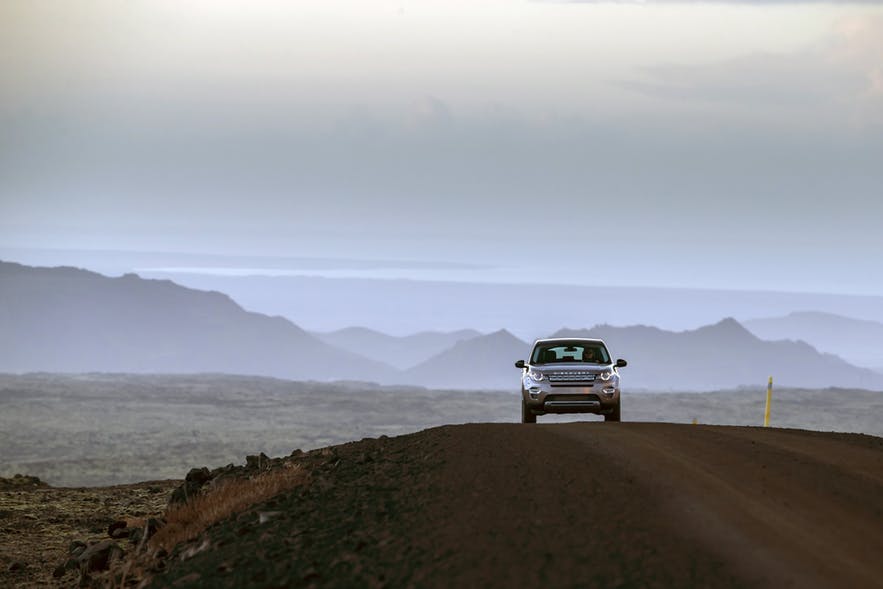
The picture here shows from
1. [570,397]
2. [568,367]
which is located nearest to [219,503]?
[570,397]

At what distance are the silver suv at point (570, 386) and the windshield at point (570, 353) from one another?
28 mm

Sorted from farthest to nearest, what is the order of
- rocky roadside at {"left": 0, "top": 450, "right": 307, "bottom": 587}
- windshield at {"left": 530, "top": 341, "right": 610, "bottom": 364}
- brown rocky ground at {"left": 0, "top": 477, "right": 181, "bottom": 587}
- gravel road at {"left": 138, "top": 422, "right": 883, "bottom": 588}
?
windshield at {"left": 530, "top": 341, "right": 610, "bottom": 364} < brown rocky ground at {"left": 0, "top": 477, "right": 181, "bottom": 587} < rocky roadside at {"left": 0, "top": 450, "right": 307, "bottom": 587} < gravel road at {"left": 138, "top": 422, "right": 883, "bottom": 588}

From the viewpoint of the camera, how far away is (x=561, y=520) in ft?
50.1

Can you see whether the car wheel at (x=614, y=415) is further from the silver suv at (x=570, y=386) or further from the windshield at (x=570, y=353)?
the windshield at (x=570, y=353)

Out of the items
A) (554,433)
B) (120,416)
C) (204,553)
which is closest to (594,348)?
(554,433)

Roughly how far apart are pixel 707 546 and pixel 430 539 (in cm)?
322

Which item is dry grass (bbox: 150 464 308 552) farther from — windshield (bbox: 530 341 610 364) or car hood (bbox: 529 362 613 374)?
windshield (bbox: 530 341 610 364)

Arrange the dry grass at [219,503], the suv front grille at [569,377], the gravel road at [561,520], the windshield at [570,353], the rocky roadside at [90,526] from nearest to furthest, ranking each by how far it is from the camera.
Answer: the gravel road at [561,520], the dry grass at [219,503], the rocky roadside at [90,526], the suv front grille at [569,377], the windshield at [570,353]

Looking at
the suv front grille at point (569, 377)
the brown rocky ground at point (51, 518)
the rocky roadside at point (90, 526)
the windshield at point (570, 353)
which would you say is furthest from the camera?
the windshield at point (570, 353)

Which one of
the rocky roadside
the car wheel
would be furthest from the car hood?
the rocky roadside

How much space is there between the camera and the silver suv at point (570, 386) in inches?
1153

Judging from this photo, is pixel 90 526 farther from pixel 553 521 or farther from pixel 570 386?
pixel 553 521

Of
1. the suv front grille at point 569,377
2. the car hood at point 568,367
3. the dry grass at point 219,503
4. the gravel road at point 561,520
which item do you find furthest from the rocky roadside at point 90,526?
the suv front grille at point 569,377

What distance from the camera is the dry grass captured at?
64.8ft
